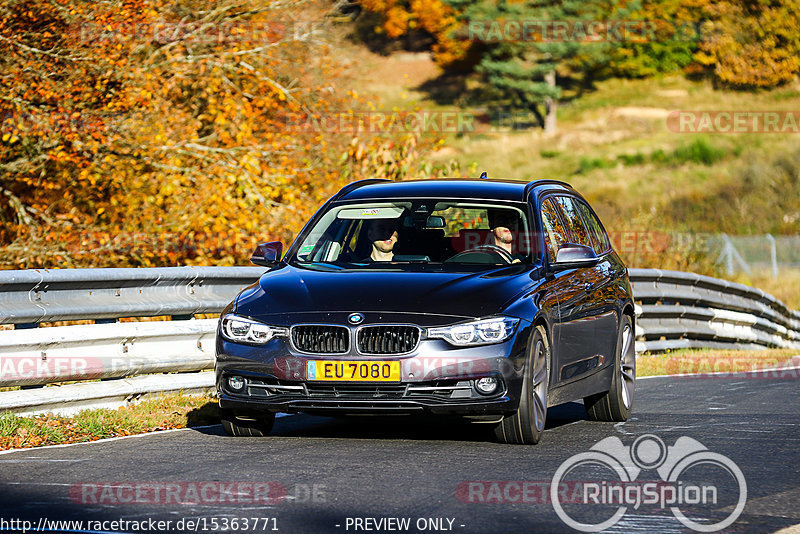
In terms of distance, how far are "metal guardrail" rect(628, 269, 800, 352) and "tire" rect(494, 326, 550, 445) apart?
8617 millimetres

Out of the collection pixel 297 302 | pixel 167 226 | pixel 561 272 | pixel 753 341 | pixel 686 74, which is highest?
pixel 297 302

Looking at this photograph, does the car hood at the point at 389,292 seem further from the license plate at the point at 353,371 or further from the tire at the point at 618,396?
A: the tire at the point at 618,396

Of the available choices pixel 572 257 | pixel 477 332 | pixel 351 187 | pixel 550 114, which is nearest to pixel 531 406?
pixel 477 332

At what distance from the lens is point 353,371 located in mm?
7746

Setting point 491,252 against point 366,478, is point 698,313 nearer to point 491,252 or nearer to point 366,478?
point 491,252

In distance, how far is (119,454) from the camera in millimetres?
7719

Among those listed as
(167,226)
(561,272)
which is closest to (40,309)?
(561,272)

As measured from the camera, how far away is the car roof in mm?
9320

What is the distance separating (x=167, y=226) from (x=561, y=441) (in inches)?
429

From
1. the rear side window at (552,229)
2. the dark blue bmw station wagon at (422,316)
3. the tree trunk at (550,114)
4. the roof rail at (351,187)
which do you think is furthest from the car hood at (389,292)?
the tree trunk at (550,114)

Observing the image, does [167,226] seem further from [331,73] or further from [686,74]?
[686,74]
